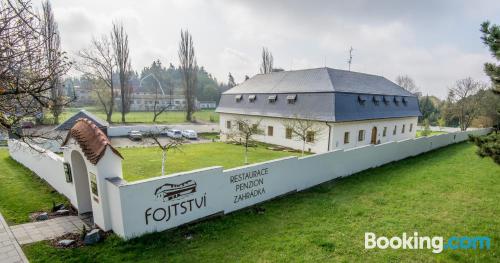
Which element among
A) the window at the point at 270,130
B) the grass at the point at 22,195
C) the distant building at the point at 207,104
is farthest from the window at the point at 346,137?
the distant building at the point at 207,104

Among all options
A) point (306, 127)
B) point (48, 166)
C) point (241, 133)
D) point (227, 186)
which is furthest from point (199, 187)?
point (241, 133)

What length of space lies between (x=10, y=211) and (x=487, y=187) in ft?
55.7

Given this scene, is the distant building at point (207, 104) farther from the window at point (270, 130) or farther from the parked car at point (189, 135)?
the window at point (270, 130)

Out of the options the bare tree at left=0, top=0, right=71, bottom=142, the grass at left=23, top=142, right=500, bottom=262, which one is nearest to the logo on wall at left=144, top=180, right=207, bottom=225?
the grass at left=23, top=142, right=500, bottom=262

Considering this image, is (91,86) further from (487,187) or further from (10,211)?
(487,187)

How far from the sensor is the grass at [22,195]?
7.16 meters

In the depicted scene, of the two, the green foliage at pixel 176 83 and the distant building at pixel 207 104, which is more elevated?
the green foliage at pixel 176 83

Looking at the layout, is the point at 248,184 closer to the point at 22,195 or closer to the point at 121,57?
the point at 22,195

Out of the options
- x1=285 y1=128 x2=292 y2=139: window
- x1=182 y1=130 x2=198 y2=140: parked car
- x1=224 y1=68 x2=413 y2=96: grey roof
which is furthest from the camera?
x1=182 y1=130 x2=198 y2=140: parked car

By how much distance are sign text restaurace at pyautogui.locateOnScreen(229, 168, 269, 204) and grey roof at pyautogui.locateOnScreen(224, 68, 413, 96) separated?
13.4 m

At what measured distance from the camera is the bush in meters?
5.55

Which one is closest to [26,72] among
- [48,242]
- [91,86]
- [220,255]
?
[48,242]

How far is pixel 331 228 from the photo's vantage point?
254 inches

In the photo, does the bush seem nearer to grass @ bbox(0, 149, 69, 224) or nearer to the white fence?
the white fence
